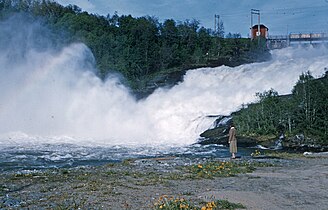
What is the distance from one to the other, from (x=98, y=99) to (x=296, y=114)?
18.1 meters

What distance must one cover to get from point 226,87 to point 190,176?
94.5 ft

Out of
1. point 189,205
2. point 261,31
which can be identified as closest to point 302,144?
point 189,205

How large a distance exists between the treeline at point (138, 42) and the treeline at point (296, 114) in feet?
76.0

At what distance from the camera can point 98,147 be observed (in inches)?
963

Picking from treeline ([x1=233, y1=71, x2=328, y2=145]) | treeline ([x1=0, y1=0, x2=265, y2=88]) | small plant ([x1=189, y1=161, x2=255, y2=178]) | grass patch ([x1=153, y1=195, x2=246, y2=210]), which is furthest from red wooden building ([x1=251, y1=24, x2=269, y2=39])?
grass patch ([x1=153, y1=195, x2=246, y2=210])

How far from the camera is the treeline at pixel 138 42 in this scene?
2245 inches

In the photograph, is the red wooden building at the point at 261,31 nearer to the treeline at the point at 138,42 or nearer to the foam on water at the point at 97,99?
the treeline at the point at 138,42

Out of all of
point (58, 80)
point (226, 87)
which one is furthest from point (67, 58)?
point (226, 87)

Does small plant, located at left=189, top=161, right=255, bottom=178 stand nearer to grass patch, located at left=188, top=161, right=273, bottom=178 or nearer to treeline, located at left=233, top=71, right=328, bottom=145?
grass patch, located at left=188, top=161, right=273, bottom=178

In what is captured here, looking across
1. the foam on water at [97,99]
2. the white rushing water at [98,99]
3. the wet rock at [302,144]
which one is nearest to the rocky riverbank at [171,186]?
the wet rock at [302,144]

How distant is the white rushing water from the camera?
3158 centimetres

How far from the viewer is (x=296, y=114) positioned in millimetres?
26031

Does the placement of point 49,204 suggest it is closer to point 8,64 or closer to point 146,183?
point 146,183

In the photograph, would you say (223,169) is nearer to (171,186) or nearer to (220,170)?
(220,170)
